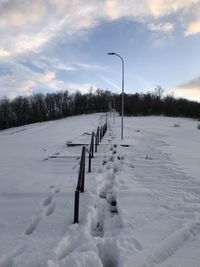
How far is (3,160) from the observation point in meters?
15.5

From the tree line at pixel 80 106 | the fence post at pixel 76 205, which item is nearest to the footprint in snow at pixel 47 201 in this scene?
the fence post at pixel 76 205

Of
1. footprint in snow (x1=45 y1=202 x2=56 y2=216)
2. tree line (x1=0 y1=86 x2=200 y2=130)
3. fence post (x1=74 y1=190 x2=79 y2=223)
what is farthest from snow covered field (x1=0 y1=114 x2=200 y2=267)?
tree line (x1=0 y1=86 x2=200 y2=130)

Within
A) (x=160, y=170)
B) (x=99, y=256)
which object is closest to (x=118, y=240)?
(x=99, y=256)

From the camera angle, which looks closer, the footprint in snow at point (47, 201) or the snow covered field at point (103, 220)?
the snow covered field at point (103, 220)

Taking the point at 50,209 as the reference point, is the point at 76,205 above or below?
above

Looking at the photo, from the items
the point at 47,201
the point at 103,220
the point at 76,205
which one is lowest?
the point at 47,201

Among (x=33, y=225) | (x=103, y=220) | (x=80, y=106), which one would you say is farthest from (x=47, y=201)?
(x=80, y=106)

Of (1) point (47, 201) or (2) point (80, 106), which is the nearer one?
(1) point (47, 201)

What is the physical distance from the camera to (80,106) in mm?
132500

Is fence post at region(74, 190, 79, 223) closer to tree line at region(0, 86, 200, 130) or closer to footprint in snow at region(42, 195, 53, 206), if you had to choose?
footprint in snow at region(42, 195, 53, 206)

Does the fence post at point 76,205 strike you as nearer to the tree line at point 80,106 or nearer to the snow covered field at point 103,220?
the snow covered field at point 103,220

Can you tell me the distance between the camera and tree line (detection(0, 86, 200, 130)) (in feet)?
385

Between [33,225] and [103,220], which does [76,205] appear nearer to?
[103,220]

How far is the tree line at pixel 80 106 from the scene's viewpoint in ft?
385
